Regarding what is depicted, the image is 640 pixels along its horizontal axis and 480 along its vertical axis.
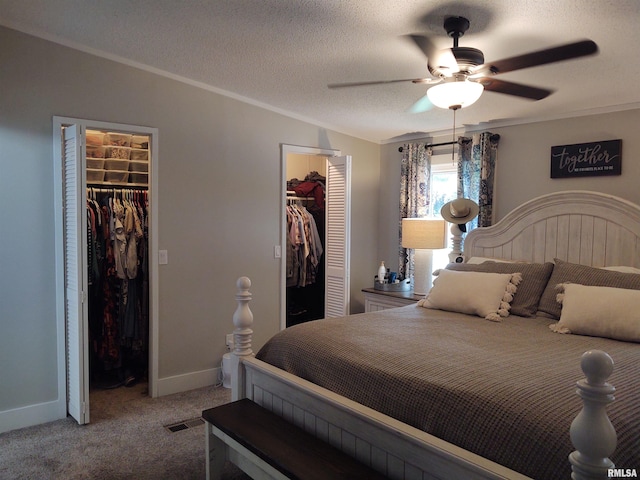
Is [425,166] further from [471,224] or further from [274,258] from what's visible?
[274,258]

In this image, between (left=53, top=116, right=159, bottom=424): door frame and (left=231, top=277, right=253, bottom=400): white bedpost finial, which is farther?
(left=53, top=116, right=159, bottom=424): door frame

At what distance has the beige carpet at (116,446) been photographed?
2.59 meters

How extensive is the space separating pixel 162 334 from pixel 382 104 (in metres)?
2.51

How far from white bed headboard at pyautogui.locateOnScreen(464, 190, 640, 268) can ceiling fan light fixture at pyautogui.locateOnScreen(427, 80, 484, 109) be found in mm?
1571

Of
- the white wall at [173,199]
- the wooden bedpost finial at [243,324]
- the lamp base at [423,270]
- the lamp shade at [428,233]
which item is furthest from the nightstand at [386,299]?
the wooden bedpost finial at [243,324]

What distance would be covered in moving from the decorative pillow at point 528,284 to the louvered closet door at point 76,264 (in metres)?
2.74

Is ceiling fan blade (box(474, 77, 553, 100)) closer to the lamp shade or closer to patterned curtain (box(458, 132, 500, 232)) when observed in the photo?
patterned curtain (box(458, 132, 500, 232))

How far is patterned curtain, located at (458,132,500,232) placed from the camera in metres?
3.97

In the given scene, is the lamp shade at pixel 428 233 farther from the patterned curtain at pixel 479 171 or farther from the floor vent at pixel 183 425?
the floor vent at pixel 183 425

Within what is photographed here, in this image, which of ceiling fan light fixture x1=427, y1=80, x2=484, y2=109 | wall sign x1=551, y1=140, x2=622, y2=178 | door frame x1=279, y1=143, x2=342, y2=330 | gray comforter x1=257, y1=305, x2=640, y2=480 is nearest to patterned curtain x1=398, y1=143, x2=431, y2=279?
door frame x1=279, y1=143, x2=342, y2=330

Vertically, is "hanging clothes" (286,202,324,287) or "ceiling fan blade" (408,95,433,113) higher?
"ceiling fan blade" (408,95,433,113)

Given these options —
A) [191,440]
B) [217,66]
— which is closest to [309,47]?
[217,66]

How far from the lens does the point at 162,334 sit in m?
3.71

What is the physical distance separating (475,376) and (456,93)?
Answer: 4.36 feet
